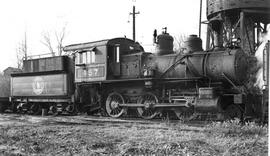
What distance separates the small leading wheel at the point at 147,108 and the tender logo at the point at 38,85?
604 centimetres

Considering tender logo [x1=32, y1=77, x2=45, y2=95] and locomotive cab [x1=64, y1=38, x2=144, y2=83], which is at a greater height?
locomotive cab [x1=64, y1=38, x2=144, y2=83]

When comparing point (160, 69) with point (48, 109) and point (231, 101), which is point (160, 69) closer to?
point (231, 101)

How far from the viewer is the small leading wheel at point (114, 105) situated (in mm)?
14906

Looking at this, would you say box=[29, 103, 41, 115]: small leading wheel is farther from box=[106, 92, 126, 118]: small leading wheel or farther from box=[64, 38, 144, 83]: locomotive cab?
box=[106, 92, 126, 118]: small leading wheel

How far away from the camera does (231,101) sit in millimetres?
12367

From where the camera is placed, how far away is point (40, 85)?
1778 cm

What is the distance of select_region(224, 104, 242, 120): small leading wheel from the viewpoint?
11.9m

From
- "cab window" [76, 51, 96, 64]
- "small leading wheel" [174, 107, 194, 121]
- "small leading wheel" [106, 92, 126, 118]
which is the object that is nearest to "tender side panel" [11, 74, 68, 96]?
"cab window" [76, 51, 96, 64]

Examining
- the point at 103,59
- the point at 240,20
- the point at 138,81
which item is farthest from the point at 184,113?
the point at 240,20

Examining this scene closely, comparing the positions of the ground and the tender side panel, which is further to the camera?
the tender side panel

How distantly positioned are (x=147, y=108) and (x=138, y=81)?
123 cm

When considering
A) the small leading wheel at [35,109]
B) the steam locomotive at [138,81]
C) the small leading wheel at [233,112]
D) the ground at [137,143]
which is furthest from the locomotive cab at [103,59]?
the ground at [137,143]

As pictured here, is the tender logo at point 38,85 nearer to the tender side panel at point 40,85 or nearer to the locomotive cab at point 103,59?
the tender side panel at point 40,85

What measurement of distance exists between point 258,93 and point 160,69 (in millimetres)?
4115
